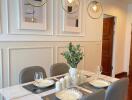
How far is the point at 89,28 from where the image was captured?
4.07 meters

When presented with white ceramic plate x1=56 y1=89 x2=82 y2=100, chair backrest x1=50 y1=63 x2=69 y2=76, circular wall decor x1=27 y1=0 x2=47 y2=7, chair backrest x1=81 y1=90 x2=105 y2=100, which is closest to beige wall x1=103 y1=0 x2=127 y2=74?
circular wall decor x1=27 y1=0 x2=47 y2=7

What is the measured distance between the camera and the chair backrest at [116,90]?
63.5 inches

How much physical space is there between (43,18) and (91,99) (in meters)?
2.13

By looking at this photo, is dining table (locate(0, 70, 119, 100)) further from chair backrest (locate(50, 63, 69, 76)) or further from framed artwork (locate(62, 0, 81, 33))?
framed artwork (locate(62, 0, 81, 33))

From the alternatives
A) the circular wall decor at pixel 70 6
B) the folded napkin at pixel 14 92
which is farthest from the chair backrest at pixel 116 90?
the circular wall decor at pixel 70 6

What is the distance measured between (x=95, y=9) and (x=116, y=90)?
2892 mm

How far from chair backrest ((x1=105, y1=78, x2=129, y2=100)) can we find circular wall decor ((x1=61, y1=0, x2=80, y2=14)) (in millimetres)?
2173

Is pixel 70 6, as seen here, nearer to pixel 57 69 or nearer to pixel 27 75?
pixel 57 69

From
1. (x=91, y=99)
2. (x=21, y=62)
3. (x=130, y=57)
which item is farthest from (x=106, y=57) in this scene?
(x=91, y=99)

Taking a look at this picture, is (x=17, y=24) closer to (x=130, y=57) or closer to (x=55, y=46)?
(x=55, y=46)

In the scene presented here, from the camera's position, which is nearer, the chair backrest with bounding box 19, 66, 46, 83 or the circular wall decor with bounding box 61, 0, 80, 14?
the chair backrest with bounding box 19, 66, 46, 83

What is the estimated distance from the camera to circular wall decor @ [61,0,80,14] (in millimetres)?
3300

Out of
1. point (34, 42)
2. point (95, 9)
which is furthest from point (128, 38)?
point (34, 42)

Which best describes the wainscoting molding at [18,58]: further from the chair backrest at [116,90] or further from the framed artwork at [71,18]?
the chair backrest at [116,90]
